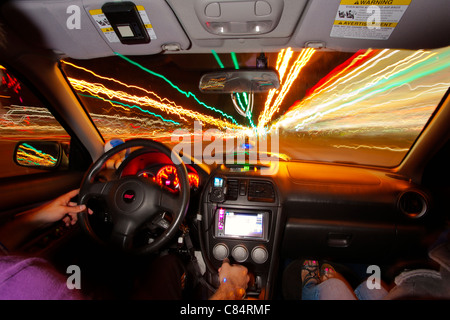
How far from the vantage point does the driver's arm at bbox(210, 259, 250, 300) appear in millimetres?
1958

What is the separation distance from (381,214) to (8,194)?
3.93 metres

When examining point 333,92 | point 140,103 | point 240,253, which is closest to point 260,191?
point 240,253

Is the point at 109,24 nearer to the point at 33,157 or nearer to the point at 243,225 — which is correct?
the point at 33,157

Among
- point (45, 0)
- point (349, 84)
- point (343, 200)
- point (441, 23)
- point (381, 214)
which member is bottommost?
point (381, 214)

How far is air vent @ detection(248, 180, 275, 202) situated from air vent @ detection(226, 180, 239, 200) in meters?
0.16

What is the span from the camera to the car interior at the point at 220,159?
1.70m

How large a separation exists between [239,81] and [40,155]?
7.91 feet

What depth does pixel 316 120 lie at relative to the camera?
293 inches

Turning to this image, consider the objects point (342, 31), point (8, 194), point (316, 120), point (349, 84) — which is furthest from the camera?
point (316, 120)

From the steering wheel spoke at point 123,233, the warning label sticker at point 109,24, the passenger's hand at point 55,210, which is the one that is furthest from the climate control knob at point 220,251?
the warning label sticker at point 109,24

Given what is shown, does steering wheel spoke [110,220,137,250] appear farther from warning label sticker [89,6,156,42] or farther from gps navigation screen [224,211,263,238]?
warning label sticker [89,6,156,42]
